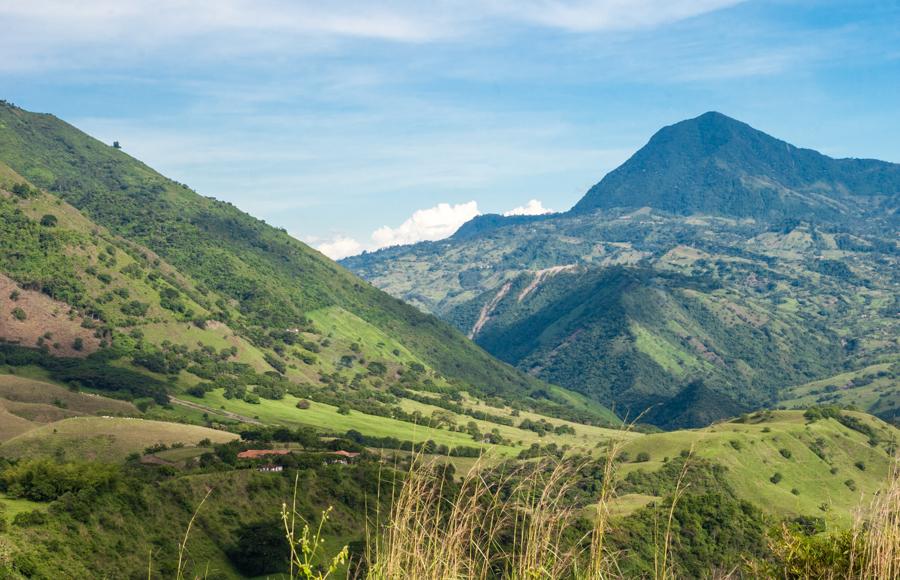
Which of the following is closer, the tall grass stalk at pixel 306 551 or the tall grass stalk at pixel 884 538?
the tall grass stalk at pixel 306 551

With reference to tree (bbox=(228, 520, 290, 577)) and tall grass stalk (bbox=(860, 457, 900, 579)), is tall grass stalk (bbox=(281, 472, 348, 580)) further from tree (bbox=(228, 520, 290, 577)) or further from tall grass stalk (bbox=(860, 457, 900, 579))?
tree (bbox=(228, 520, 290, 577))

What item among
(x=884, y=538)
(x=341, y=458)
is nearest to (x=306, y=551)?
(x=884, y=538)

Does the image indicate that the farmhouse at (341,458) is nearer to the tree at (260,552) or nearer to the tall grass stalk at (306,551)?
the tree at (260,552)

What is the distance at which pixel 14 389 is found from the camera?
193375 mm

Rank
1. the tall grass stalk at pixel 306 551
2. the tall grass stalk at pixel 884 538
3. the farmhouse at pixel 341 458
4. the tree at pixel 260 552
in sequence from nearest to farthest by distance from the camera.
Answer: the tall grass stalk at pixel 306 551, the tall grass stalk at pixel 884 538, the tree at pixel 260 552, the farmhouse at pixel 341 458

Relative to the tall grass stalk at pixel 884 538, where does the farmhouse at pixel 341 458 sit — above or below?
below

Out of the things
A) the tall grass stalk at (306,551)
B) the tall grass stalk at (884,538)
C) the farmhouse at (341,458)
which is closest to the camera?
the tall grass stalk at (306,551)

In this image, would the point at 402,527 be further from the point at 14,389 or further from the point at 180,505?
the point at 14,389

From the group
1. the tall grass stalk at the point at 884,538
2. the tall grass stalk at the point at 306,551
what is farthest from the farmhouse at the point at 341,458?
the tall grass stalk at the point at 306,551

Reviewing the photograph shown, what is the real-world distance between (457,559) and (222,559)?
90144 mm

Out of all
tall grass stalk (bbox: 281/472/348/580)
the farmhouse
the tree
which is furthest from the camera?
the farmhouse

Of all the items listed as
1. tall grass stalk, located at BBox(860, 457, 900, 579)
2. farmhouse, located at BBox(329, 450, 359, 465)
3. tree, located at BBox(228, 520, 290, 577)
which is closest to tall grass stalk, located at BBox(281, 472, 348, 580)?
tall grass stalk, located at BBox(860, 457, 900, 579)

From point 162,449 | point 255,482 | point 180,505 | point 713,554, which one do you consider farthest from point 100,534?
point 713,554

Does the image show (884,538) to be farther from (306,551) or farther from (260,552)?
(260,552)
